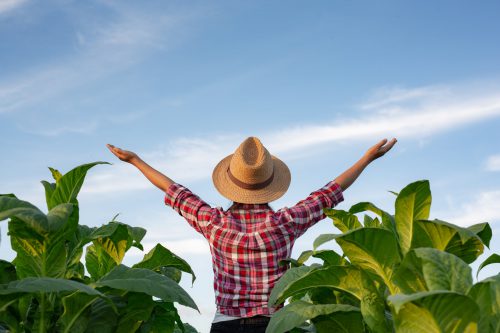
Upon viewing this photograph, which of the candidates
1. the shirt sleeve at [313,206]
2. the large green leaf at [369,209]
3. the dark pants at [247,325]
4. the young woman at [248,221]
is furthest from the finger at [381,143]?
the dark pants at [247,325]

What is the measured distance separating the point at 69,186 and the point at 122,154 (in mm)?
913

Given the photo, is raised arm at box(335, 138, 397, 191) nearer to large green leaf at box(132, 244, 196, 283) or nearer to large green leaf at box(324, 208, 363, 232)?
large green leaf at box(324, 208, 363, 232)

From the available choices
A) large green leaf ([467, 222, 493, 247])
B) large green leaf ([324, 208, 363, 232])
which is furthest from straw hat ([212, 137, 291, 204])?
large green leaf ([467, 222, 493, 247])

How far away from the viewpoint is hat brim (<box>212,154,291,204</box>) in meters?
4.23

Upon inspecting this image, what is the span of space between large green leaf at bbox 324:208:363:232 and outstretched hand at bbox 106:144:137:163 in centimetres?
151

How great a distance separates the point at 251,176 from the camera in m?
4.36

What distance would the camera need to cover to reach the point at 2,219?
295 cm

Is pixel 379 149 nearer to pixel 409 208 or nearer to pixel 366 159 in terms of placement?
pixel 366 159

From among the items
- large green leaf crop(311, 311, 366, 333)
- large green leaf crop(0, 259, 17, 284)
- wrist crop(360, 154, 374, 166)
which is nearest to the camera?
large green leaf crop(311, 311, 366, 333)

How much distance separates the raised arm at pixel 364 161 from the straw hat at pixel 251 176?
14.7 inches

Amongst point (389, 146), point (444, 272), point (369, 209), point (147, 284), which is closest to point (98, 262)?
point (147, 284)

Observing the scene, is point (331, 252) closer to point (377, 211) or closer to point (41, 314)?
point (377, 211)

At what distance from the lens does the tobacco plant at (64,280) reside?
312 cm

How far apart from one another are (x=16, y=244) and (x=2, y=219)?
1.70 ft
